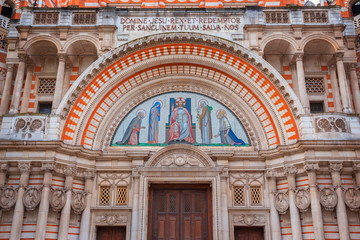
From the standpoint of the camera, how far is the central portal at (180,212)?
1286 cm

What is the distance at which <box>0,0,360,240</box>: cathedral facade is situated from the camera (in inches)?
482

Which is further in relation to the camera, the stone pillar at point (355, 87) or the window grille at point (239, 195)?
the stone pillar at point (355, 87)

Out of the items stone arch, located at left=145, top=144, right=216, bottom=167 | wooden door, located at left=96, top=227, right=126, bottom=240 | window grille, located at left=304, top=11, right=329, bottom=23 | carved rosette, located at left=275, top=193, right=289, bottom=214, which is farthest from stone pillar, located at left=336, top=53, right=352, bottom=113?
wooden door, located at left=96, top=227, right=126, bottom=240

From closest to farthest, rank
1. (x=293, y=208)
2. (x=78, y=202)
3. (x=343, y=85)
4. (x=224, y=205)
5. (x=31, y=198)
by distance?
(x=31, y=198)
(x=293, y=208)
(x=78, y=202)
(x=224, y=205)
(x=343, y=85)

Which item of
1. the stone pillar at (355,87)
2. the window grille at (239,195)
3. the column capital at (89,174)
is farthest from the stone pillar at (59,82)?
the stone pillar at (355,87)

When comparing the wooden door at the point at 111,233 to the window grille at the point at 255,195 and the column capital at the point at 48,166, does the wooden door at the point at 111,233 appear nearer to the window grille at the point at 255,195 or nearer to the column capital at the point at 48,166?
the column capital at the point at 48,166

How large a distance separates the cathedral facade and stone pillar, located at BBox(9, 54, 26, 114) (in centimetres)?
4

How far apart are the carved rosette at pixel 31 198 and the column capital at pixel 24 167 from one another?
0.68 meters

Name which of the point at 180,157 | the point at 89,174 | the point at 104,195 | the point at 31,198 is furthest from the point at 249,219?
the point at 31,198

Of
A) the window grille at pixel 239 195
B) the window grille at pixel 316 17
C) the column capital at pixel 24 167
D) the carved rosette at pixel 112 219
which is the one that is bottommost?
the carved rosette at pixel 112 219

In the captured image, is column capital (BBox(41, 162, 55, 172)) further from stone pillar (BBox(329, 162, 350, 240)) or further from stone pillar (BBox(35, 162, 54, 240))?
stone pillar (BBox(329, 162, 350, 240))

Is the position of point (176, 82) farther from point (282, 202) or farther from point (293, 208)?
point (293, 208)

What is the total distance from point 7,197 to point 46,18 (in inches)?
296

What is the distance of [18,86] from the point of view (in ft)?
45.0
